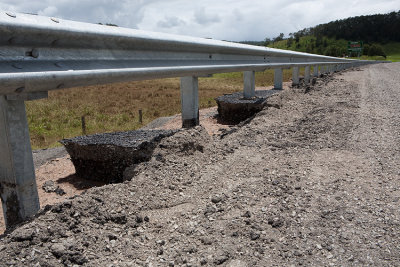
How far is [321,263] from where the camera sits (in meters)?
1.80

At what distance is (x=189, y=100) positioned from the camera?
429cm

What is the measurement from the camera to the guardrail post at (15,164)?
2.01 m

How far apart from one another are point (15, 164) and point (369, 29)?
17410cm

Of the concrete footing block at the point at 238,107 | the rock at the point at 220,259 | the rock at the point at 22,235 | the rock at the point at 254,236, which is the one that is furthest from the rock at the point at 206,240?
the concrete footing block at the point at 238,107

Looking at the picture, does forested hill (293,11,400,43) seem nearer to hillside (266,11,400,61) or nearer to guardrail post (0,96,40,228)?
hillside (266,11,400,61)

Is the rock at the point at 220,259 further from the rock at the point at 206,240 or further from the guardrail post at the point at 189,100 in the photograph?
the guardrail post at the point at 189,100

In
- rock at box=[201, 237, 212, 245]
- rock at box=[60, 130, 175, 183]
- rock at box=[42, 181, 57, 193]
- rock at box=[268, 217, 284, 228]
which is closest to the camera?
rock at box=[201, 237, 212, 245]

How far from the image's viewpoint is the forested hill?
149875mm

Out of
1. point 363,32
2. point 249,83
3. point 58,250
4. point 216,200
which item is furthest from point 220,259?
point 363,32

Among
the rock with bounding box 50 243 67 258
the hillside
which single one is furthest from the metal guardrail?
the hillside

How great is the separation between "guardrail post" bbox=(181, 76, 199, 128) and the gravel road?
509mm

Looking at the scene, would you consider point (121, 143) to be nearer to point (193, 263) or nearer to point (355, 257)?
point (193, 263)

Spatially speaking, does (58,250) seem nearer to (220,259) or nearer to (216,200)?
(220,259)

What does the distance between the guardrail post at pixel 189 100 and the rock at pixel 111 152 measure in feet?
1.10
